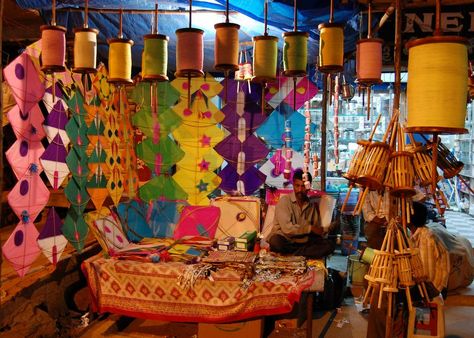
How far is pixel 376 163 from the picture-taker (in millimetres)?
2221

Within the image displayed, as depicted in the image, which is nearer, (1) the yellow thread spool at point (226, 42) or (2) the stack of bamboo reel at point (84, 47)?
(1) the yellow thread spool at point (226, 42)

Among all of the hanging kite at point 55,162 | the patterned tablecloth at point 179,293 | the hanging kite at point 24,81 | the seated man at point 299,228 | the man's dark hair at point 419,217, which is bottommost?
the patterned tablecloth at point 179,293

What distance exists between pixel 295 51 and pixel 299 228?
236cm

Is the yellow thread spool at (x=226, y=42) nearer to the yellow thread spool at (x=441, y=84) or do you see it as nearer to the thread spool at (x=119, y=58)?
the thread spool at (x=119, y=58)

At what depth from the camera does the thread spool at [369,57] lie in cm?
342

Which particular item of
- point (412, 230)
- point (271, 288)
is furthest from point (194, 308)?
point (412, 230)

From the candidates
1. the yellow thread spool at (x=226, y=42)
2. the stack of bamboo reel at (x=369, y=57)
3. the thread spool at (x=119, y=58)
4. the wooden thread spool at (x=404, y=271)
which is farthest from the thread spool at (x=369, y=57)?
the thread spool at (x=119, y=58)

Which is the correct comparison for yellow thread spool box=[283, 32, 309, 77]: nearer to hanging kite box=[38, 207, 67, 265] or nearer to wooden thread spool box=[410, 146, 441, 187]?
wooden thread spool box=[410, 146, 441, 187]

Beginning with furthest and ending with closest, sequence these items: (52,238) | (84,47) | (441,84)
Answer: (52,238) < (84,47) < (441,84)

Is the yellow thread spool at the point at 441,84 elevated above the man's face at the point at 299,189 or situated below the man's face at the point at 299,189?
above

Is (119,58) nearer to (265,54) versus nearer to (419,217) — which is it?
(265,54)

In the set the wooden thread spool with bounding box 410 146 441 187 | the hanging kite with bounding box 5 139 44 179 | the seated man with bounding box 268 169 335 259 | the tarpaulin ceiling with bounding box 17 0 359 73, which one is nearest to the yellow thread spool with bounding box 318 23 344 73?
the tarpaulin ceiling with bounding box 17 0 359 73

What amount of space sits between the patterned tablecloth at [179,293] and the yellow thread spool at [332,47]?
6.69 ft

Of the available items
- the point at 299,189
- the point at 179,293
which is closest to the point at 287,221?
the point at 299,189
